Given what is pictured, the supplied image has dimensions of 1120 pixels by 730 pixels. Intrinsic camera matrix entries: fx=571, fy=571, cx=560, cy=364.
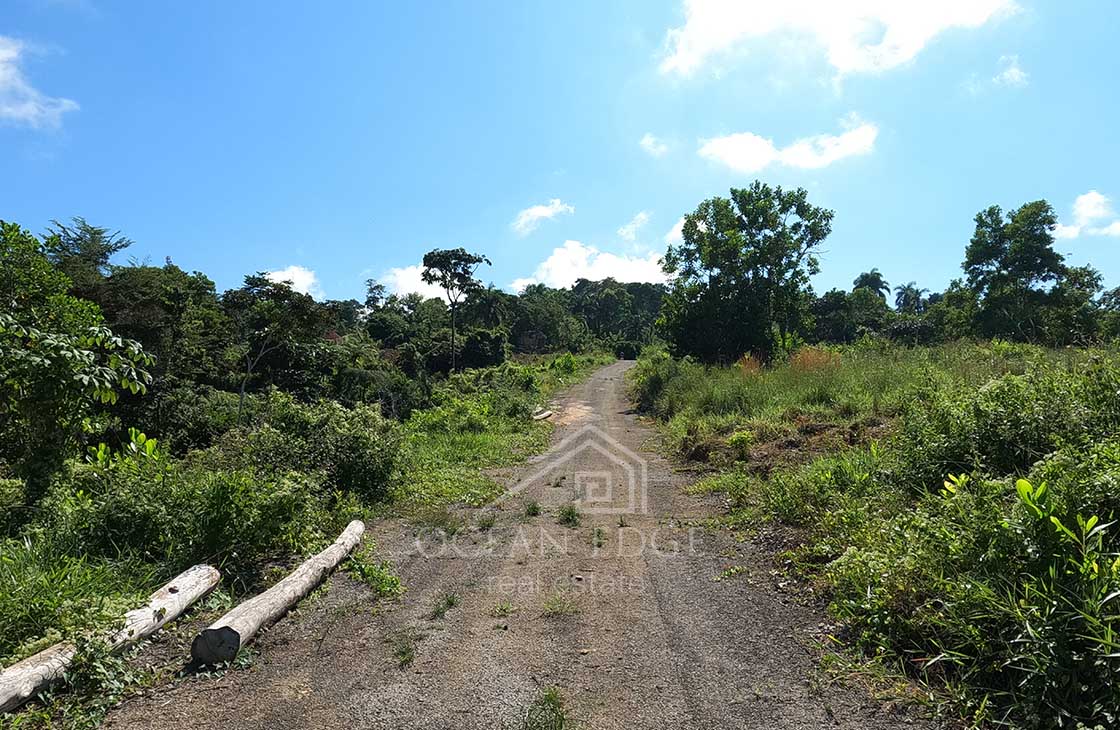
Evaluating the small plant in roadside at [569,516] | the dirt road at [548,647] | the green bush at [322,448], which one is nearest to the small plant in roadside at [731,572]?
the dirt road at [548,647]

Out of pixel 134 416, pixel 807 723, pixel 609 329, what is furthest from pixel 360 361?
pixel 609 329

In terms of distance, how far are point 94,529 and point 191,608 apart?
1144 millimetres

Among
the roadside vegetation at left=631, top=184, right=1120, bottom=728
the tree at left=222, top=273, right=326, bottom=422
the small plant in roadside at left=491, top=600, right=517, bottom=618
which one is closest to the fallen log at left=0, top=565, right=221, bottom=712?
the small plant in roadside at left=491, top=600, right=517, bottom=618

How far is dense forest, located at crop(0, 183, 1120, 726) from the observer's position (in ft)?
10.1

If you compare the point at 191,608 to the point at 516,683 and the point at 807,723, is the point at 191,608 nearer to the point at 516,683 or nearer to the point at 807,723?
the point at 516,683

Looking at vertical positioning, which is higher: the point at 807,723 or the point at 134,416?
the point at 134,416

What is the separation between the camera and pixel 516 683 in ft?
11.0

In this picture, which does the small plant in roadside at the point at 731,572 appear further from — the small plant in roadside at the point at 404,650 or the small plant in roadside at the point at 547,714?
the small plant in roadside at the point at 404,650

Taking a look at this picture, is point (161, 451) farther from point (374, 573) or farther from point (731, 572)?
point (731, 572)

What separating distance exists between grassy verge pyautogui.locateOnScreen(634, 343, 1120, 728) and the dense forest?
0.05 ft

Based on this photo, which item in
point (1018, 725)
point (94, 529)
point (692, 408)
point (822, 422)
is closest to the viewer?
point (1018, 725)

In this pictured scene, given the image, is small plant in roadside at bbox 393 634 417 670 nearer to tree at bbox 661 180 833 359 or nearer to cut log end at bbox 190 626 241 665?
cut log end at bbox 190 626 241 665

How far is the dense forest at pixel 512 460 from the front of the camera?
3.06m

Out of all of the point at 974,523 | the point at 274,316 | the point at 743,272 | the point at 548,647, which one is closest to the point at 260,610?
the point at 548,647
